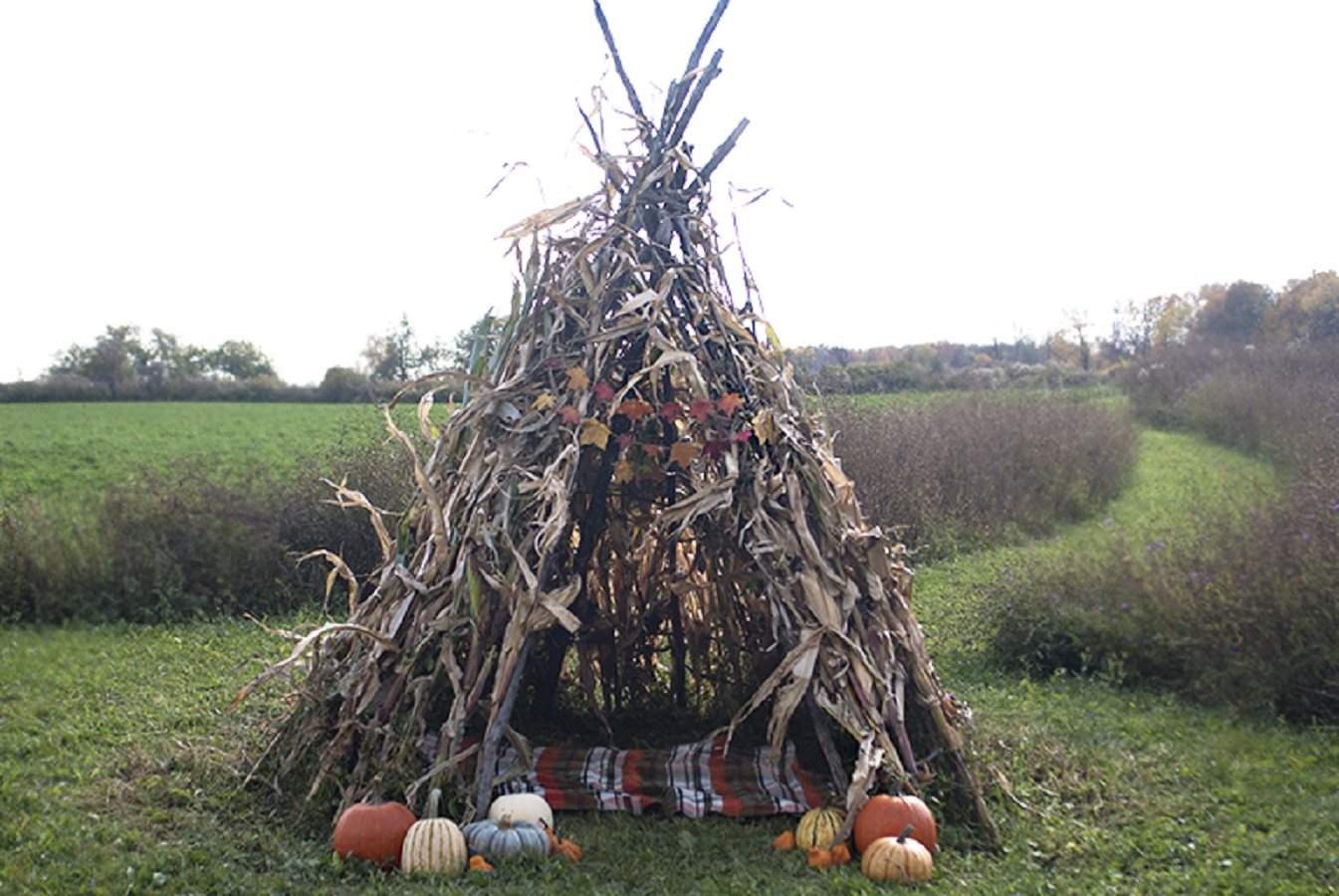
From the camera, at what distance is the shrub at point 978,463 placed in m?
11.2

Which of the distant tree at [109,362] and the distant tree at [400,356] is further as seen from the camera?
the distant tree at [109,362]

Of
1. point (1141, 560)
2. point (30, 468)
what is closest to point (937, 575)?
point (1141, 560)

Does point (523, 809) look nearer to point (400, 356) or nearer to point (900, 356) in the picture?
point (400, 356)

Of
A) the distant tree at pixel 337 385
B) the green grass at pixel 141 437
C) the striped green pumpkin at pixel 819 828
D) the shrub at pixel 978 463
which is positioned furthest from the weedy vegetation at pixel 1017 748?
the distant tree at pixel 337 385

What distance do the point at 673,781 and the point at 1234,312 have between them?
3095cm

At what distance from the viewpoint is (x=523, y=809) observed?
3.82m

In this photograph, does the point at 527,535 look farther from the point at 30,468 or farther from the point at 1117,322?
the point at 1117,322

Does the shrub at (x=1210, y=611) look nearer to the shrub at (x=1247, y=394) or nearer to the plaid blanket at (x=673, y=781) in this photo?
the plaid blanket at (x=673, y=781)

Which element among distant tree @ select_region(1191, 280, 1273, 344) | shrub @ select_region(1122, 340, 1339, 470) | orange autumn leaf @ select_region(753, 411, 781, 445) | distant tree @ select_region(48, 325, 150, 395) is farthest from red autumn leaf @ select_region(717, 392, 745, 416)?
distant tree @ select_region(48, 325, 150, 395)

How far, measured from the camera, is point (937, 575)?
974 cm

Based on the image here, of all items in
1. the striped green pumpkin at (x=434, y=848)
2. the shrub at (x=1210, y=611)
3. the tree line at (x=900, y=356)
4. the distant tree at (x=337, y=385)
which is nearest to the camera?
the striped green pumpkin at (x=434, y=848)

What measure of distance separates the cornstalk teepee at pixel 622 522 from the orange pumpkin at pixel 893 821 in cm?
8

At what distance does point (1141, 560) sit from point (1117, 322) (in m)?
35.2

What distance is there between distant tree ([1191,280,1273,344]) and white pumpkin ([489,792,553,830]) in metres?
28.5
